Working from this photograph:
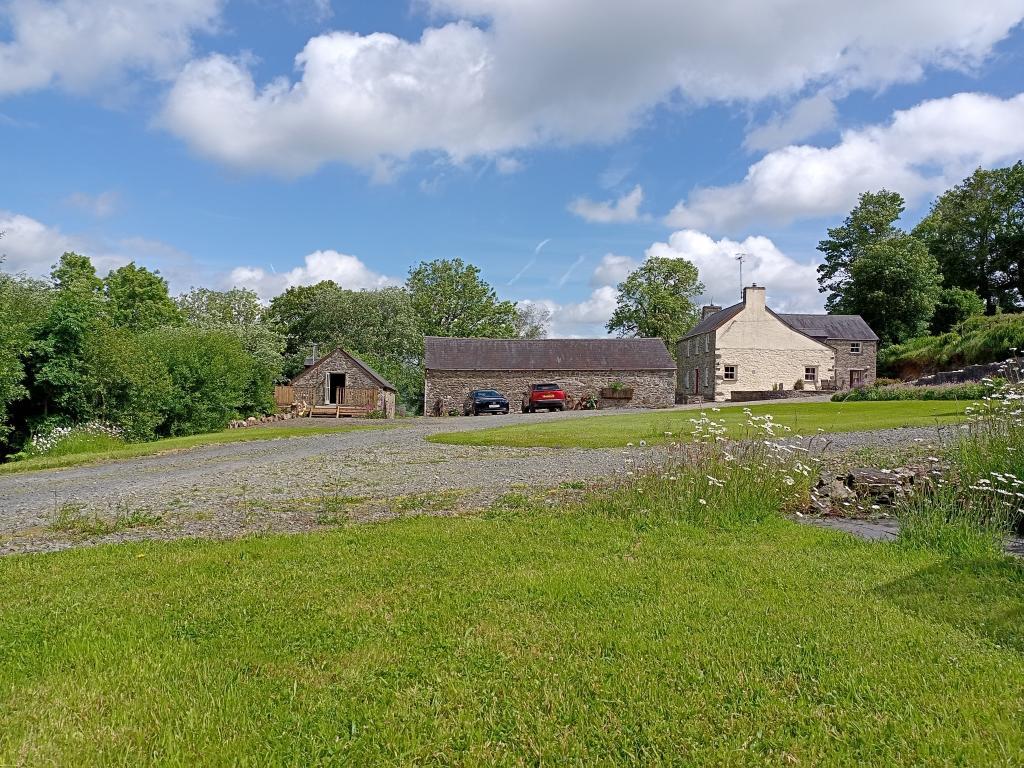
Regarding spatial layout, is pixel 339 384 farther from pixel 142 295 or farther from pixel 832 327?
pixel 832 327

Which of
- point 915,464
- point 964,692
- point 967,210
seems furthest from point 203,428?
point 967,210

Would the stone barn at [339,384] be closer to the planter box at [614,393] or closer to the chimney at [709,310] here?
the planter box at [614,393]

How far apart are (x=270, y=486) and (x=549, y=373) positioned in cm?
3162

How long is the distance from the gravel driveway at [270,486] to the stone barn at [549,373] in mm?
23902

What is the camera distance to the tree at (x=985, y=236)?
52656mm

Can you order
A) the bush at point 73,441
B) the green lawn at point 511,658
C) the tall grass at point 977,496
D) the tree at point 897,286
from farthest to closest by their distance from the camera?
the tree at point 897,286, the bush at point 73,441, the tall grass at point 977,496, the green lawn at point 511,658

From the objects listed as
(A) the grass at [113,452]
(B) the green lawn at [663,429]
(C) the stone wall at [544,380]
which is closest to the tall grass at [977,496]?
(B) the green lawn at [663,429]

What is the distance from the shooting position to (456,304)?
60.1 metres

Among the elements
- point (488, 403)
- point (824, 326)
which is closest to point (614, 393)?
point (488, 403)

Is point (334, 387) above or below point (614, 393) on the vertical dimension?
above

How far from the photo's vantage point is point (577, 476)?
1001cm

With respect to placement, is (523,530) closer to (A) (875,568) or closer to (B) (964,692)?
(A) (875,568)

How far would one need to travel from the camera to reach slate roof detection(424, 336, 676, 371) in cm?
4059

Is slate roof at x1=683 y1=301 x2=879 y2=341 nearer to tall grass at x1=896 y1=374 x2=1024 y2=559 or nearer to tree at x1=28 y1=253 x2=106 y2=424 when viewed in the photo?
tree at x1=28 y1=253 x2=106 y2=424
